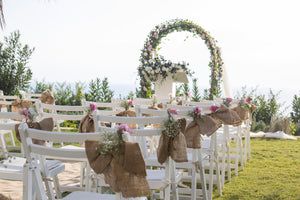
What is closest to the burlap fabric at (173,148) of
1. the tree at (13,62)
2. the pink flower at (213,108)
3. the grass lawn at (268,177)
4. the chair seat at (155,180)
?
the chair seat at (155,180)

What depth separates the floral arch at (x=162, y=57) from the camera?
6684 millimetres

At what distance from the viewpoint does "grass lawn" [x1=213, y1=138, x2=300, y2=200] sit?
3398 millimetres

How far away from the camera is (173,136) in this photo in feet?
6.00

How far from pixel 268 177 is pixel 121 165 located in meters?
3.20

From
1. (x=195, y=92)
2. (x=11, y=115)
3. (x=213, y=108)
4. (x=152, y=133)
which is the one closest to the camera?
(x=152, y=133)

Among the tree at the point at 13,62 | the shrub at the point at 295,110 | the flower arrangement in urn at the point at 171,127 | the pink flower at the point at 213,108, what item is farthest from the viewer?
the shrub at the point at 295,110

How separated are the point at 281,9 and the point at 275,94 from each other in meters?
27.3

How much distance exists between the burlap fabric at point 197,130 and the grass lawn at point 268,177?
102cm

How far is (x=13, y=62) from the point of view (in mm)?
8469

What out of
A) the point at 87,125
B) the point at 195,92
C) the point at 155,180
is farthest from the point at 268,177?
the point at 195,92

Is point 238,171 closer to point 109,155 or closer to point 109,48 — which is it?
point 109,155

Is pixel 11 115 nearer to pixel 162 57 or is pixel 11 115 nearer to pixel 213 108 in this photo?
pixel 213 108

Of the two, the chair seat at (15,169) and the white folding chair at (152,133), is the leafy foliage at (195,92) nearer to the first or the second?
the white folding chair at (152,133)

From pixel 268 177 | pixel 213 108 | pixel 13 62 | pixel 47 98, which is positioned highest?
pixel 13 62
